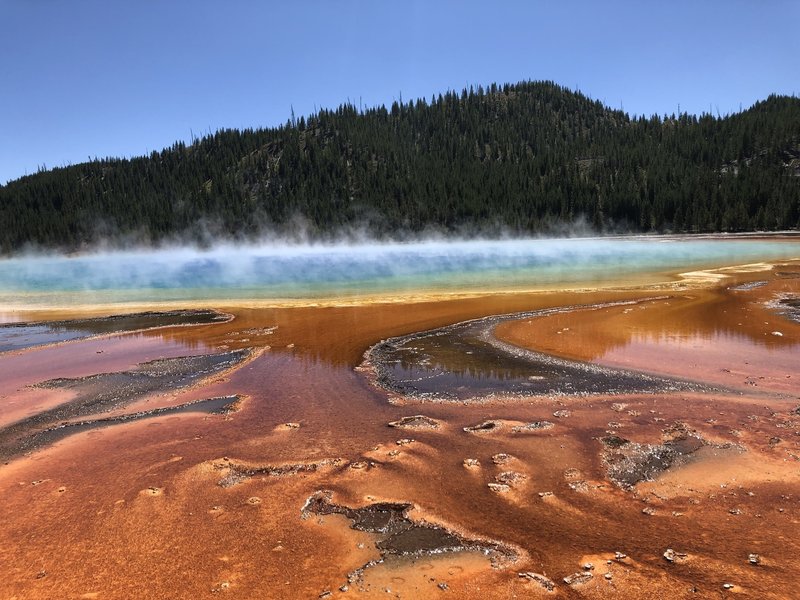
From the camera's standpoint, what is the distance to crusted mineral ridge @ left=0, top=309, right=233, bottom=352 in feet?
53.8

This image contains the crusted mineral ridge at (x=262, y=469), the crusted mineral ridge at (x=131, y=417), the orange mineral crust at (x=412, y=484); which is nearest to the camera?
the orange mineral crust at (x=412, y=484)

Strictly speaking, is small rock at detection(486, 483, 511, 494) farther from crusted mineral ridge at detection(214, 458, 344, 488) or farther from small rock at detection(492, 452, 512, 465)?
crusted mineral ridge at detection(214, 458, 344, 488)

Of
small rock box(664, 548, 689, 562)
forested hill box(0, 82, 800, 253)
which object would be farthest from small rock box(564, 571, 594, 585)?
forested hill box(0, 82, 800, 253)

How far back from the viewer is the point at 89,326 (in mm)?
18641

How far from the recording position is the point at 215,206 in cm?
14000

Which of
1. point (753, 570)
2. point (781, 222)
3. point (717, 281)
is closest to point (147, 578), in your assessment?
point (753, 570)

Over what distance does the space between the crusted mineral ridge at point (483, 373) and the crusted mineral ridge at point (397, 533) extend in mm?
3910

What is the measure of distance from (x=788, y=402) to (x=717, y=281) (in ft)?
68.0

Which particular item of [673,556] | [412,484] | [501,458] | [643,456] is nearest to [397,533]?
[412,484]

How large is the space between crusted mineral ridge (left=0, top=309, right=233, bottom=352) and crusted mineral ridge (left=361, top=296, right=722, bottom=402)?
949cm

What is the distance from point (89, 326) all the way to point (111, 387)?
381 inches

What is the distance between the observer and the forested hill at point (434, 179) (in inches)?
4168

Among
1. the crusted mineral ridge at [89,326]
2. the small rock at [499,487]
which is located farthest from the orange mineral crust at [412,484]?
the crusted mineral ridge at [89,326]

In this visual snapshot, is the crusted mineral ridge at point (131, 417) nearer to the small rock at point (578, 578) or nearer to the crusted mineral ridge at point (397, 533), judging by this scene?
the crusted mineral ridge at point (397, 533)
